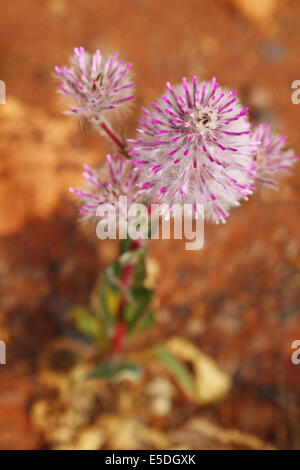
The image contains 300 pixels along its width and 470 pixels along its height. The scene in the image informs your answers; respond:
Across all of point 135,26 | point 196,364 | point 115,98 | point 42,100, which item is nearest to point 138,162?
point 115,98

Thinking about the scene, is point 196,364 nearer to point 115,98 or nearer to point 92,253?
A: point 92,253

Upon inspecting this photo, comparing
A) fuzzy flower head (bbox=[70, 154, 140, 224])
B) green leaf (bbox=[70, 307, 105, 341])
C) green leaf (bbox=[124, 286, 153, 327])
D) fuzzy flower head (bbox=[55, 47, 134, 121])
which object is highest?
fuzzy flower head (bbox=[55, 47, 134, 121])

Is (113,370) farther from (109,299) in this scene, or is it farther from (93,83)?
(93,83)

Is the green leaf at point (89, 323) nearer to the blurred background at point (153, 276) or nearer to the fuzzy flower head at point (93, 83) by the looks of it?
the blurred background at point (153, 276)

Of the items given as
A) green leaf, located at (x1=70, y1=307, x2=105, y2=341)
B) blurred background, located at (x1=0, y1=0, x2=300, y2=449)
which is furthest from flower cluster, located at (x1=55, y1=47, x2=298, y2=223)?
green leaf, located at (x1=70, y1=307, x2=105, y2=341)

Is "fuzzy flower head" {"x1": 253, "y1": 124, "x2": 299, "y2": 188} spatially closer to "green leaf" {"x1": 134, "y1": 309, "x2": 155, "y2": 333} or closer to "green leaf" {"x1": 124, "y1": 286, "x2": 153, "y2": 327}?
"green leaf" {"x1": 124, "y1": 286, "x2": 153, "y2": 327}

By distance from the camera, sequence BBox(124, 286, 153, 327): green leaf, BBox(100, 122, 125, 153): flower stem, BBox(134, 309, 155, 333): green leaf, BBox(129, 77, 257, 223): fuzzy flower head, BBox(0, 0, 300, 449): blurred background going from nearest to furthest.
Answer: BBox(129, 77, 257, 223): fuzzy flower head, BBox(100, 122, 125, 153): flower stem, BBox(124, 286, 153, 327): green leaf, BBox(134, 309, 155, 333): green leaf, BBox(0, 0, 300, 449): blurred background

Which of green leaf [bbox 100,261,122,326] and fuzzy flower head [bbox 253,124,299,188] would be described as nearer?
fuzzy flower head [bbox 253,124,299,188]
